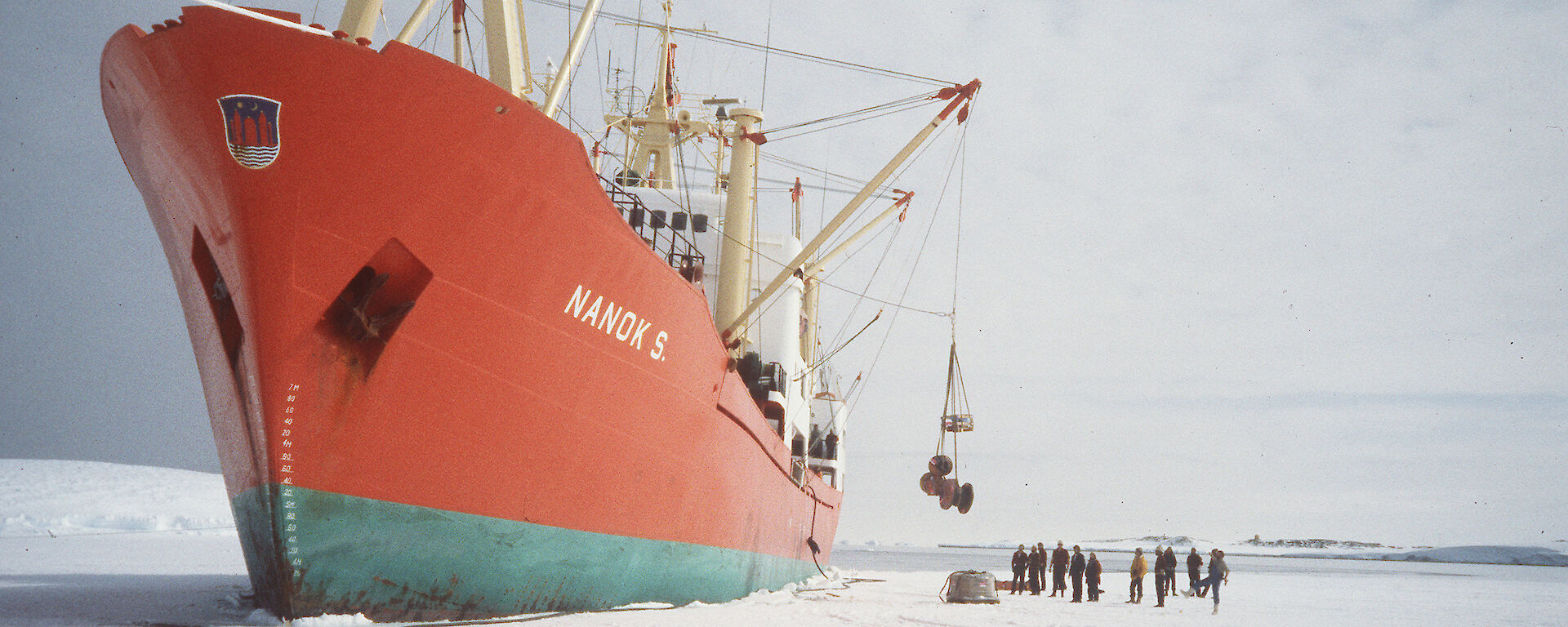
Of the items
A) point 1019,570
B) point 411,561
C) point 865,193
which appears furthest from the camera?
point 1019,570

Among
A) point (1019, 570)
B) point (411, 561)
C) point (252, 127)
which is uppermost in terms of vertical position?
point (252, 127)

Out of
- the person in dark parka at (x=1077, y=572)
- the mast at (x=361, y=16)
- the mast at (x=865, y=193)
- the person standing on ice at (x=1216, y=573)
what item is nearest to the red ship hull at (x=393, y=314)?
the mast at (x=361, y=16)

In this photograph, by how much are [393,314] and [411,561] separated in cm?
220

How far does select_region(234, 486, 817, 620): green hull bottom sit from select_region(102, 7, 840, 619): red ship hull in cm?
2

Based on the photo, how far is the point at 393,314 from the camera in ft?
25.2

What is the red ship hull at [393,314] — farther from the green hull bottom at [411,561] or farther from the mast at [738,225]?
→ the mast at [738,225]

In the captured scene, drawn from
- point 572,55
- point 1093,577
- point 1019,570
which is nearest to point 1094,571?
point 1093,577

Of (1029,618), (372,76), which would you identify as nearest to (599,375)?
(372,76)

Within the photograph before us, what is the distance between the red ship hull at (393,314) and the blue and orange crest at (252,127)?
0.03 meters

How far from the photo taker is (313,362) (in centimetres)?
738

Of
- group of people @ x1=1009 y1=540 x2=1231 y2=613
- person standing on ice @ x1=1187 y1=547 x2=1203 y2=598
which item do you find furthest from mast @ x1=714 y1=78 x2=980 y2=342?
person standing on ice @ x1=1187 y1=547 x2=1203 y2=598

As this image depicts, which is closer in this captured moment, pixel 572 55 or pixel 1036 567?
pixel 572 55

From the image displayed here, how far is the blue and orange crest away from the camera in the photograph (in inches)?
280

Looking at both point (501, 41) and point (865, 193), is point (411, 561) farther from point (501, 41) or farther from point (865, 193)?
point (865, 193)
